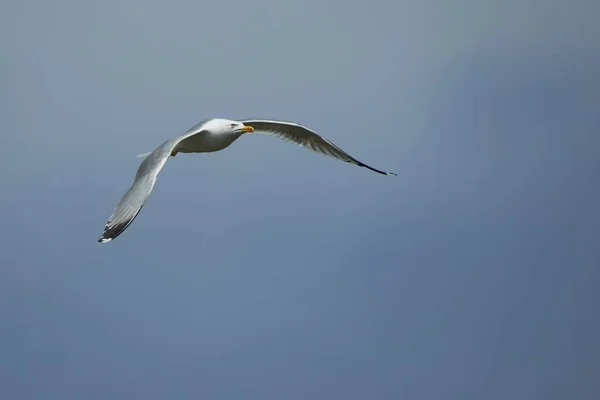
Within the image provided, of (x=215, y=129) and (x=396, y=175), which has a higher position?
(x=215, y=129)

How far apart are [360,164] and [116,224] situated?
4.29 m

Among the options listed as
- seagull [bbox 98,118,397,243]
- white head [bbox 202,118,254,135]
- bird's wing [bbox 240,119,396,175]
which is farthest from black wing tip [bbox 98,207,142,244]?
bird's wing [bbox 240,119,396,175]

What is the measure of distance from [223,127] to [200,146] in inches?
11.8

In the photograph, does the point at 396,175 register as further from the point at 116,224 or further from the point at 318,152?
the point at 116,224

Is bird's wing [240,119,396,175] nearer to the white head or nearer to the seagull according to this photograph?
the seagull

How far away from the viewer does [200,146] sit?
→ 31.6 ft

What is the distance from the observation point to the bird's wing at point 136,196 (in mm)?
7666

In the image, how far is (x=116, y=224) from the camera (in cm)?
770

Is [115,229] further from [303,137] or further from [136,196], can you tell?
[303,137]

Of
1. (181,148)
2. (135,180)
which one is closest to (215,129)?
(181,148)

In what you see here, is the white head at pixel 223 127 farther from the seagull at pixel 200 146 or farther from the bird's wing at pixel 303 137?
Result: the bird's wing at pixel 303 137

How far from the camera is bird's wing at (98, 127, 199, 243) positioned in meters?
7.67

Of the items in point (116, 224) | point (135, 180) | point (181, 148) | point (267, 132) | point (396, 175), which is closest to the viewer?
point (116, 224)

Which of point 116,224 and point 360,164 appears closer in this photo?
point 116,224
